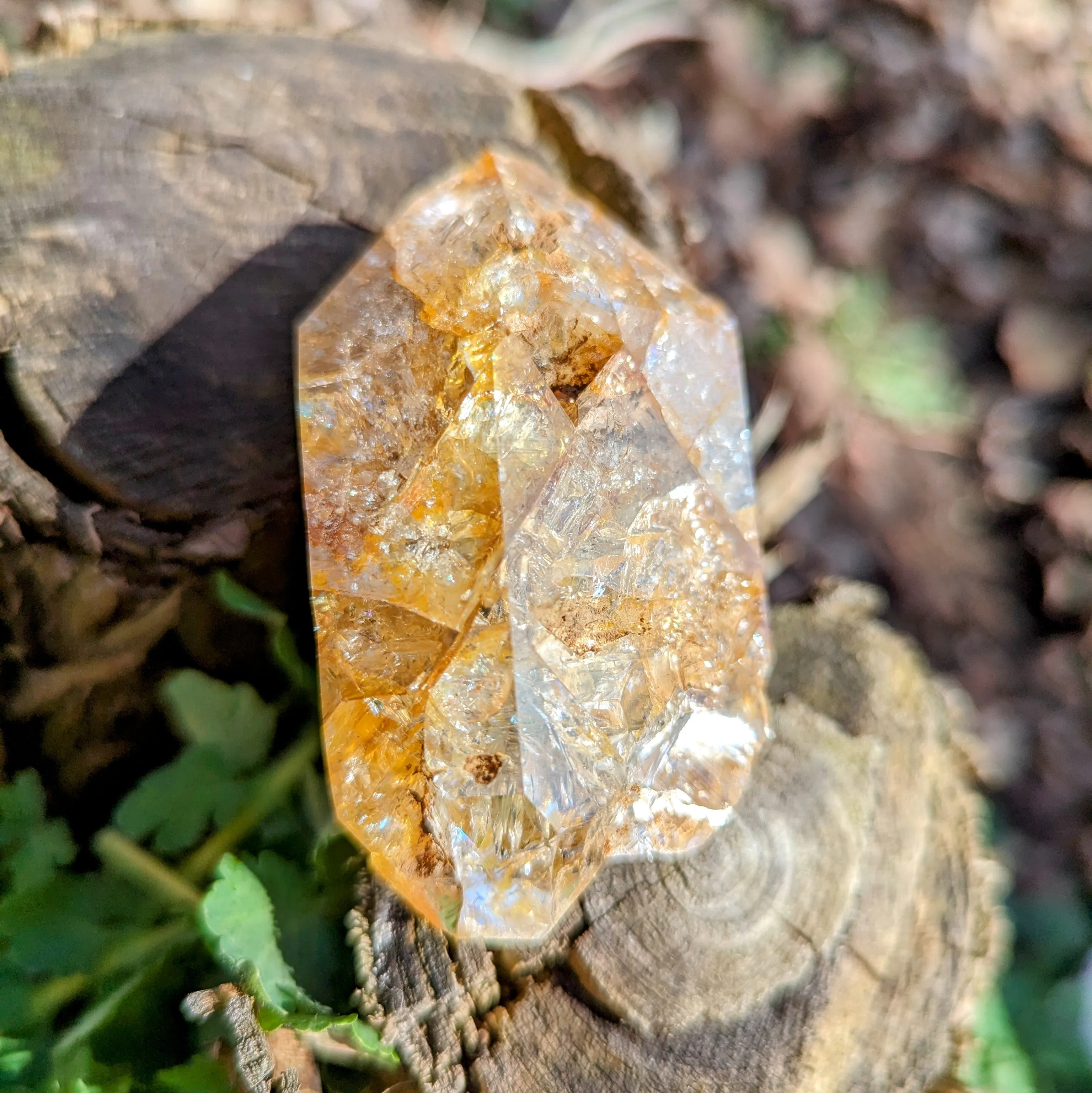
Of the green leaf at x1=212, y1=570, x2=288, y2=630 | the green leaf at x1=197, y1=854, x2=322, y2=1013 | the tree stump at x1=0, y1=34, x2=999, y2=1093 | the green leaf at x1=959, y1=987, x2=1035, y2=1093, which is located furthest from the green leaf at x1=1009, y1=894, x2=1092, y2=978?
the green leaf at x1=212, y1=570, x2=288, y2=630

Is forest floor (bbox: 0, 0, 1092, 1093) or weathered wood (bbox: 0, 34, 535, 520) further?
forest floor (bbox: 0, 0, 1092, 1093)

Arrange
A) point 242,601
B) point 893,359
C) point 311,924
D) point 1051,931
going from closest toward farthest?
point 311,924
point 242,601
point 1051,931
point 893,359

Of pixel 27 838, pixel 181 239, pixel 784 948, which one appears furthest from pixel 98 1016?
pixel 181 239

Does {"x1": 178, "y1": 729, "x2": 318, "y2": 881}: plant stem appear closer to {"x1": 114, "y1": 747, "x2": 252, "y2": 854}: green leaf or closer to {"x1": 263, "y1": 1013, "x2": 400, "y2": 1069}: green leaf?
{"x1": 114, "y1": 747, "x2": 252, "y2": 854}: green leaf

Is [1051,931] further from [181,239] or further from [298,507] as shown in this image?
[181,239]

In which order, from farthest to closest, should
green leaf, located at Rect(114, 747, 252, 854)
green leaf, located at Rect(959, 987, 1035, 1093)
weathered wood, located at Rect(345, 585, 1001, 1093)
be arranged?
green leaf, located at Rect(959, 987, 1035, 1093) → green leaf, located at Rect(114, 747, 252, 854) → weathered wood, located at Rect(345, 585, 1001, 1093)

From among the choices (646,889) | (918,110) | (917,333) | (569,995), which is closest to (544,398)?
(646,889)

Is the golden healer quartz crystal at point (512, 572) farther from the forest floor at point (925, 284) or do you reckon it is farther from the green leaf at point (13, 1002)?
the forest floor at point (925, 284)
